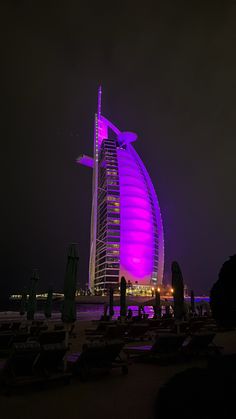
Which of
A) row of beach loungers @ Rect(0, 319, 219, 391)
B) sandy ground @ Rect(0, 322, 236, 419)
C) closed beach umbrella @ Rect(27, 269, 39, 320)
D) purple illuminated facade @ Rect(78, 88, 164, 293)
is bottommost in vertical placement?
sandy ground @ Rect(0, 322, 236, 419)

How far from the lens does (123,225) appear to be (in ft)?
355

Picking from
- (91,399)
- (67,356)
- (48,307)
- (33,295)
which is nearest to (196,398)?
(91,399)

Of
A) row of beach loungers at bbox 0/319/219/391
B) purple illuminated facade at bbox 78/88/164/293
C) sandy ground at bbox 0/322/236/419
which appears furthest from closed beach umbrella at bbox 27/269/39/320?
purple illuminated facade at bbox 78/88/164/293

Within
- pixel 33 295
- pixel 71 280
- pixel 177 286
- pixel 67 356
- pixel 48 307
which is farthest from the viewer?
pixel 48 307

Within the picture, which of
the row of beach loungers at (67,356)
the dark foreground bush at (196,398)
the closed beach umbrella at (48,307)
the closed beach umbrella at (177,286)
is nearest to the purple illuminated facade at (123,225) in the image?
the closed beach umbrella at (48,307)

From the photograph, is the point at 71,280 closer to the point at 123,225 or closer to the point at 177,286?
the point at 177,286

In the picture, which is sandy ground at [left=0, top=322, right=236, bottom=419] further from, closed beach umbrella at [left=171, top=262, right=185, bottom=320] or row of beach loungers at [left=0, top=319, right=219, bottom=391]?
closed beach umbrella at [left=171, top=262, right=185, bottom=320]

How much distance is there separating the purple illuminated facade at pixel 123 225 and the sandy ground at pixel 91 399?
94955 mm

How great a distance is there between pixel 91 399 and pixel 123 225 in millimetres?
102902

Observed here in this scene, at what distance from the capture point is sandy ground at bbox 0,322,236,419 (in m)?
4.71

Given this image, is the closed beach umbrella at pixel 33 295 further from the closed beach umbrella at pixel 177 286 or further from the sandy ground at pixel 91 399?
the sandy ground at pixel 91 399

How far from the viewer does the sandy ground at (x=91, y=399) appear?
471 centimetres

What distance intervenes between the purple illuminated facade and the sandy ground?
3738 inches

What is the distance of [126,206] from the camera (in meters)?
109
